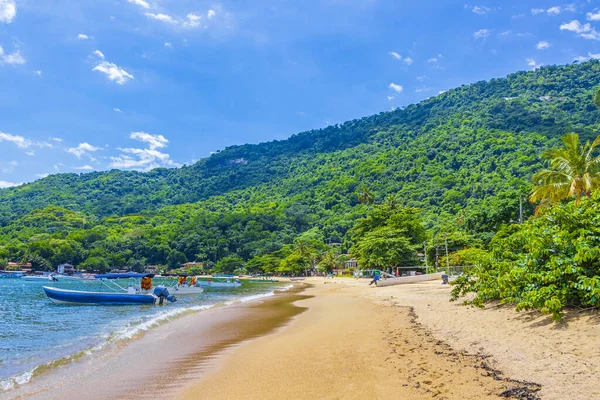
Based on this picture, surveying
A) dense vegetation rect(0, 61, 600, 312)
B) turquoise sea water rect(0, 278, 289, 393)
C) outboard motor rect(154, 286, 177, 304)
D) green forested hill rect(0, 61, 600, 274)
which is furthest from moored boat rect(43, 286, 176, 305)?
green forested hill rect(0, 61, 600, 274)

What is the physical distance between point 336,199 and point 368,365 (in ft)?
494

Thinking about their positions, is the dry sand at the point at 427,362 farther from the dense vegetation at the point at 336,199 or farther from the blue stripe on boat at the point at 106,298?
the dense vegetation at the point at 336,199

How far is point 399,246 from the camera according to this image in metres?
53.5

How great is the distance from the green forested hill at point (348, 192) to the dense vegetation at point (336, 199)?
0.46 metres

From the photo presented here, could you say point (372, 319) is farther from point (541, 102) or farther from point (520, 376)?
point (541, 102)

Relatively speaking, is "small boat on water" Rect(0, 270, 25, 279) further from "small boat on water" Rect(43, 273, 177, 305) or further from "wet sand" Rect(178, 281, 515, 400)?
"wet sand" Rect(178, 281, 515, 400)

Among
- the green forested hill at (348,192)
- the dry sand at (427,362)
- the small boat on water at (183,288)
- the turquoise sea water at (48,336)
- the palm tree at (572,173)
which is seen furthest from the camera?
the green forested hill at (348,192)

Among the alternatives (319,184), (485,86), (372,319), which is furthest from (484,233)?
(485,86)

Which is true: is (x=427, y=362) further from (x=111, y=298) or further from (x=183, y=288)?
(x=183, y=288)

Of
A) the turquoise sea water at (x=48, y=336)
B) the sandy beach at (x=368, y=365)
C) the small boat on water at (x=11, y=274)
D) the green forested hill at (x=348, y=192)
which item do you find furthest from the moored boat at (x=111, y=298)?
the small boat on water at (x=11, y=274)

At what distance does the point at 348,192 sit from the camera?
515 feet

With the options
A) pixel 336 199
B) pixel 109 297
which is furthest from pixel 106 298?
pixel 336 199

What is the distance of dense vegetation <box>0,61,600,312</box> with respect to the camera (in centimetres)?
11454

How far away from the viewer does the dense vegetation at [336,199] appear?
115m
